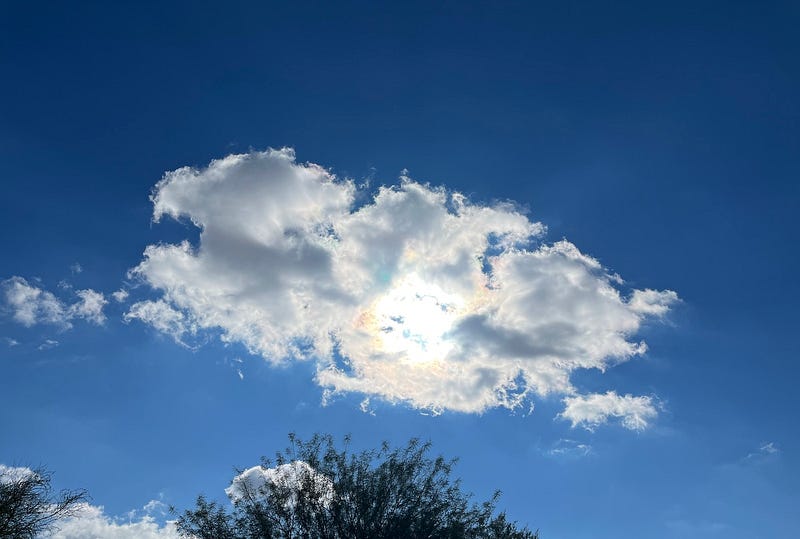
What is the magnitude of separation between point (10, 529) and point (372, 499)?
2339cm

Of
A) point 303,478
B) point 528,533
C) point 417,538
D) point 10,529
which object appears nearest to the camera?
point 10,529

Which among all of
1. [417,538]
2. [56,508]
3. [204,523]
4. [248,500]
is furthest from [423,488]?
[56,508]

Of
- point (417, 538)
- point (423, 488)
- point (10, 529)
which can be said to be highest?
point (423, 488)

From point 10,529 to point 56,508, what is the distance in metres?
2.00

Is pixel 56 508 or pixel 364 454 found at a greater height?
Answer: pixel 364 454

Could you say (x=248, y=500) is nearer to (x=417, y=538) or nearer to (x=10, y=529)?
(x=417, y=538)

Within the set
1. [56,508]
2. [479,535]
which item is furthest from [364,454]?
[56,508]

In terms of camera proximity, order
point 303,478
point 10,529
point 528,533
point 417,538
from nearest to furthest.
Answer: point 10,529
point 417,538
point 303,478
point 528,533

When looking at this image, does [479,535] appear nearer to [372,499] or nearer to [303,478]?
[372,499]

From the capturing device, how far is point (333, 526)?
43.3 metres

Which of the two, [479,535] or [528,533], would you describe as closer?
[479,535]

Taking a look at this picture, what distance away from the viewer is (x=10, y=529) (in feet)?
92.4

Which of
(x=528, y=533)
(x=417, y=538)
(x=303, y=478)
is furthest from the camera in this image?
(x=528, y=533)

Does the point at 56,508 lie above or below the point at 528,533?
below
